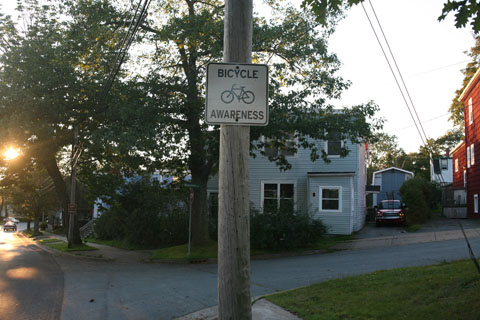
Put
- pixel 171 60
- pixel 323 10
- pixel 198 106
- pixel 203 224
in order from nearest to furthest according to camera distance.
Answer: pixel 323 10, pixel 198 106, pixel 171 60, pixel 203 224

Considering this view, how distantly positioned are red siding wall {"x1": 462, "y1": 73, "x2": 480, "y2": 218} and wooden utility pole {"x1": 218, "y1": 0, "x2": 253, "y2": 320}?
84.6 ft

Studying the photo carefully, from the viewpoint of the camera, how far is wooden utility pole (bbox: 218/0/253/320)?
3.87 metres

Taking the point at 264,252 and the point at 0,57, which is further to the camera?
the point at 264,252

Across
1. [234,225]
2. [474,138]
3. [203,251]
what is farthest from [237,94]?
[474,138]

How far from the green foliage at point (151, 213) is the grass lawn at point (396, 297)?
1596 cm

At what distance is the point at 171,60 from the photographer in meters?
18.1

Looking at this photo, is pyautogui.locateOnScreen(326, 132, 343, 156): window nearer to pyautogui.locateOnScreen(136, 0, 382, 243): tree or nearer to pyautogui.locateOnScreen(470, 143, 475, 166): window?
pyautogui.locateOnScreen(136, 0, 382, 243): tree

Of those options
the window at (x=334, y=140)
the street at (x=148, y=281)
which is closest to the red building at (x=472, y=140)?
the window at (x=334, y=140)

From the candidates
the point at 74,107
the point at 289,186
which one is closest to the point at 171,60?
the point at 74,107

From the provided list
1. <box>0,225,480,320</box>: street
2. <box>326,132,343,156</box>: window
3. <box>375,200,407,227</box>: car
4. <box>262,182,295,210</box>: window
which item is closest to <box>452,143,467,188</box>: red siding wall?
<box>375,200,407,227</box>: car

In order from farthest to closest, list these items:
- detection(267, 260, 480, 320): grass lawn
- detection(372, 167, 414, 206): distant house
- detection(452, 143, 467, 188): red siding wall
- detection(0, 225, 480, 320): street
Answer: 1. detection(372, 167, 414, 206): distant house
2. detection(452, 143, 467, 188): red siding wall
3. detection(0, 225, 480, 320): street
4. detection(267, 260, 480, 320): grass lawn

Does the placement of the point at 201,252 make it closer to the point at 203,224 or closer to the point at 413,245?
the point at 203,224

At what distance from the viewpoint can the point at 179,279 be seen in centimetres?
1265

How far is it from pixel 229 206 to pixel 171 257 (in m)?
15.4
